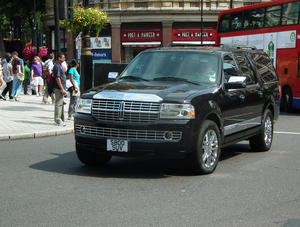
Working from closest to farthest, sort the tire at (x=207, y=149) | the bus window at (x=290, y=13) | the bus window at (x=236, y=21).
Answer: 1. the tire at (x=207, y=149)
2. the bus window at (x=290, y=13)
3. the bus window at (x=236, y=21)

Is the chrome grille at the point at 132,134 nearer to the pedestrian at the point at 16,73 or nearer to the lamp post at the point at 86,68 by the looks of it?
the lamp post at the point at 86,68

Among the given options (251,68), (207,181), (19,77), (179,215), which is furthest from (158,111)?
(19,77)

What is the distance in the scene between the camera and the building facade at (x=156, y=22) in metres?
42.7

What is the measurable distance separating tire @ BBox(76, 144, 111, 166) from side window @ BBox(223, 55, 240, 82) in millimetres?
2236

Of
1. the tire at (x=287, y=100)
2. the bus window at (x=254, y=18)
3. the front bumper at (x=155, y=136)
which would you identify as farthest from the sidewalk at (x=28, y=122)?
the tire at (x=287, y=100)

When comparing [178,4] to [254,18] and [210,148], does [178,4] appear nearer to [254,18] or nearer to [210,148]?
[254,18]

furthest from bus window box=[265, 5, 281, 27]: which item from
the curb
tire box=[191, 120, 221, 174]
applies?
tire box=[191, 120, 221, 174]

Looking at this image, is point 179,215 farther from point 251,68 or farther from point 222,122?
point 251,68

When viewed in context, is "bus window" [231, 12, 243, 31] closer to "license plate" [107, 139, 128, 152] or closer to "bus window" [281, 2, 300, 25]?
"bus window" [281, 2, 300, 25]

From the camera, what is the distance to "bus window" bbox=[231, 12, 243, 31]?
73.4 ft

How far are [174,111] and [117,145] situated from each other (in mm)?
876

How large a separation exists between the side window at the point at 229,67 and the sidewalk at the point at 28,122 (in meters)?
5.11

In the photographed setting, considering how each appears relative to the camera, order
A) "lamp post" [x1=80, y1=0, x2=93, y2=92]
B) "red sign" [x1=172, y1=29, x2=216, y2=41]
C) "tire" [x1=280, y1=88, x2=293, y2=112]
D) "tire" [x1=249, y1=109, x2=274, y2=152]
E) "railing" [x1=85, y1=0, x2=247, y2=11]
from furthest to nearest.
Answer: "red sign" [x1=172, y1=29, x2=216, y2=41]
"railing" [x1=85, y1=0, x2=247, y2=11]
"tire" [x1=280, y1=88, x2=293, y2=112]
"lamp post" [x1=80, y1=0, x2=93, y2=92]
"tire" [x1=249, y1=109, x2=274, y2=152]

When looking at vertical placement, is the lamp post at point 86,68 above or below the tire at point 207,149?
above
